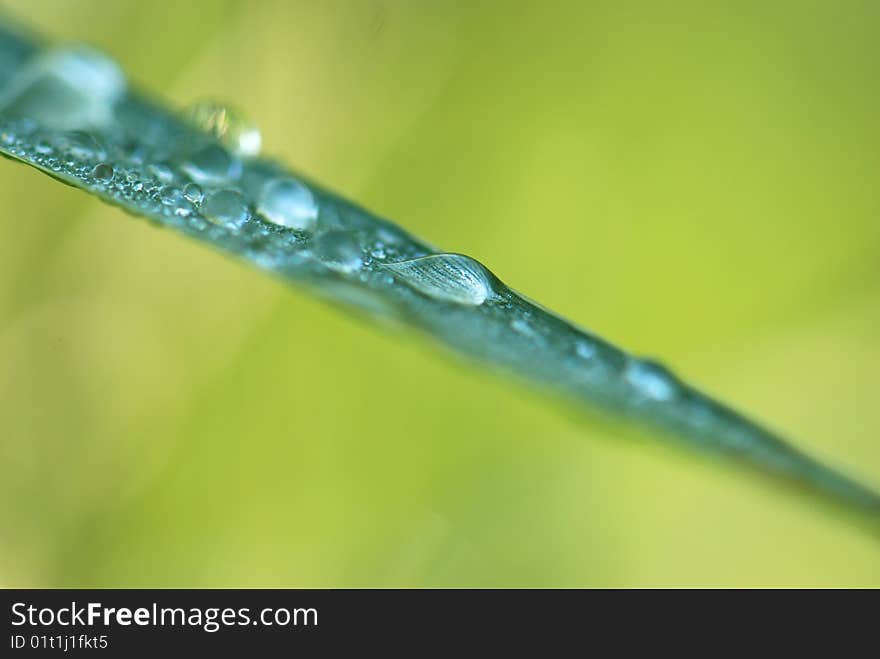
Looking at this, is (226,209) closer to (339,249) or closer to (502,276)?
(339,249)

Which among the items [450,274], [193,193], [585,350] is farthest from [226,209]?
[585,350]

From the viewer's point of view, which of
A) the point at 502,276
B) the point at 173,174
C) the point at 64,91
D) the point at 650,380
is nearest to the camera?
the point at 64,91

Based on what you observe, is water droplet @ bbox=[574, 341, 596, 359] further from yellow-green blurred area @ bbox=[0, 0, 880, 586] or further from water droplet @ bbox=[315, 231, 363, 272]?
yellow-green blurred area @ bbox=[0, 0, 880, 586]

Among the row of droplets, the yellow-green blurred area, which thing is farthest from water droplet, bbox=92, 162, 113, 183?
the yellow-green blurred area

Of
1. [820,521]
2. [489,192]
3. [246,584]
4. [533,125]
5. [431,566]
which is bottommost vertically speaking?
[246,584]

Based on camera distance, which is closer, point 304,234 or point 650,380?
point 304,234
